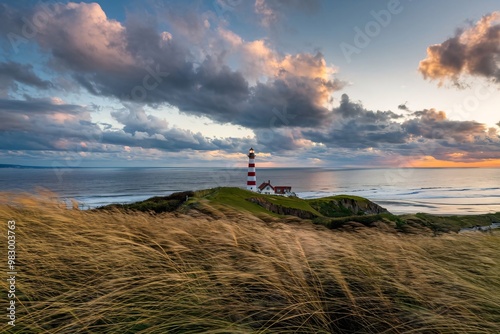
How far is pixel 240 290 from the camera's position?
127 inches

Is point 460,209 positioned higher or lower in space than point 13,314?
lower

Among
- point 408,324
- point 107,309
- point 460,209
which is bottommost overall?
point 460,209

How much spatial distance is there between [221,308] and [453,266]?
150 inches

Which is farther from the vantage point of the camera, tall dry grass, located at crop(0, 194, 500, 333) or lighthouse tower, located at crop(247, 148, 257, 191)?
lighthouse tower, located at crop(247, 148, 257, 191)

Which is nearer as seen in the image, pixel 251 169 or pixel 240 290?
pixel 240 290

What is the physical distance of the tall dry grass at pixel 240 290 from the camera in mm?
2756

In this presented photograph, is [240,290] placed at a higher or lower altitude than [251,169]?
lower

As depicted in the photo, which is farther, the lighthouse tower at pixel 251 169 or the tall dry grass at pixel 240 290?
the lighthouse tower at pixel 251 169

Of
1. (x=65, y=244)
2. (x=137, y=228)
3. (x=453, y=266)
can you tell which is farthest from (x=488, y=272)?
(x=65, y=244)

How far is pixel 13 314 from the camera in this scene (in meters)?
2.86

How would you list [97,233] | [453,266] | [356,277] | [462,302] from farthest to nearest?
1. [97,233]
2. [453,266]
3. [356,277]
4. [462,302]

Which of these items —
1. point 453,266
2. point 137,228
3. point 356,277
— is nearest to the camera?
point 356,277

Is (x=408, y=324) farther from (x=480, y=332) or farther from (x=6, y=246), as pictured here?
(x=6, y=246)

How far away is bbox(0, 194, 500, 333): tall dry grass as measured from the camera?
2.76 meters
